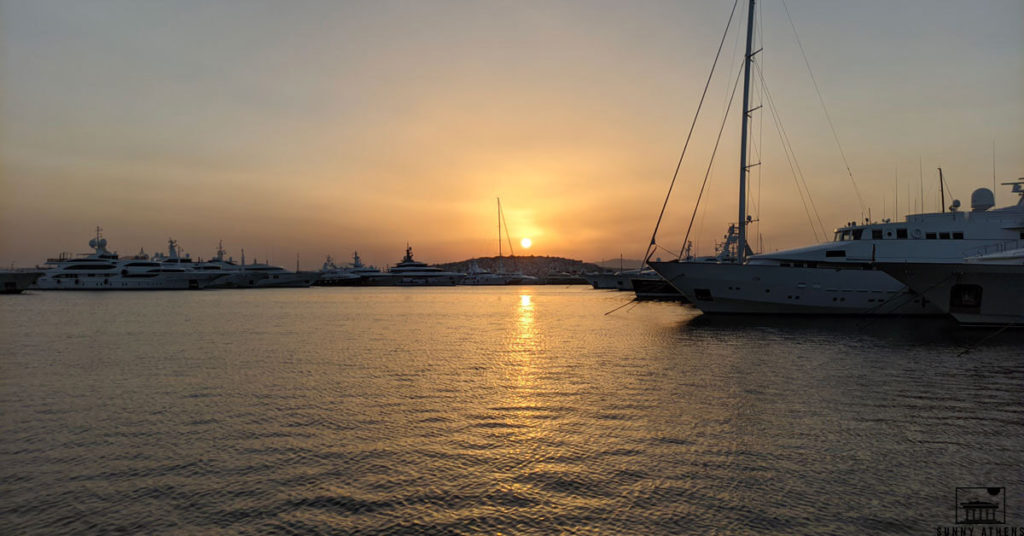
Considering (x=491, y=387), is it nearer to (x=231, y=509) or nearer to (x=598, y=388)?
(x=598, y=388)

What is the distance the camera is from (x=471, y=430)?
11.8 meters

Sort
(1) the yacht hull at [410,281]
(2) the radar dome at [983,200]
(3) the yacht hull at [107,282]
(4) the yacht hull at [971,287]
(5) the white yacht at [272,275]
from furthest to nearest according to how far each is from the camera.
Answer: (1) the yacht hull at [410,281] < (5) the white yacht at [272,275] < (3) the yacht hull at [107,282] < (2) the radar dome at [983,200] < (4) the yacht hull at [971,287]

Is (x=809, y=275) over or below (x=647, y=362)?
over

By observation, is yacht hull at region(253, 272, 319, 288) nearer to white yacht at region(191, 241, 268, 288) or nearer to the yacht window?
white yacht at region(191, 241, 268, 288)

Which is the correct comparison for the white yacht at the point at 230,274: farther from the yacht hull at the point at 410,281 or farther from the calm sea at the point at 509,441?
the calm sea at the point at 509,441

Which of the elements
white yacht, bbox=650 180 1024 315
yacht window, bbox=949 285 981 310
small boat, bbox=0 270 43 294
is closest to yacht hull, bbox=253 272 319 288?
small boat, bbox=0 270 43 294

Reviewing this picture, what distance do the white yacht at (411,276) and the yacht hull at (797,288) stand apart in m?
136

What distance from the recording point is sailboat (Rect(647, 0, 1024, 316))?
36.1 m

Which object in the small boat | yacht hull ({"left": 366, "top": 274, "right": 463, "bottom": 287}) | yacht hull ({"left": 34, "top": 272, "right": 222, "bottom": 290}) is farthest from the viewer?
yacht hull ({"left": 366, "top": 274, "right": 463, "bottom": 287})

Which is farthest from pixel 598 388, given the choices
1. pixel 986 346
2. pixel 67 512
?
pixel 986 346

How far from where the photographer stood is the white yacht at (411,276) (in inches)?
6632

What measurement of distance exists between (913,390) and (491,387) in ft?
40.3

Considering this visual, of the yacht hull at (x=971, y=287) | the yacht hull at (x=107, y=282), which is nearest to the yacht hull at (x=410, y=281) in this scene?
the yacht hull at (x=107, y=282)

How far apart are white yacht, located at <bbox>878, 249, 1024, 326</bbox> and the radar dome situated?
9.36m
